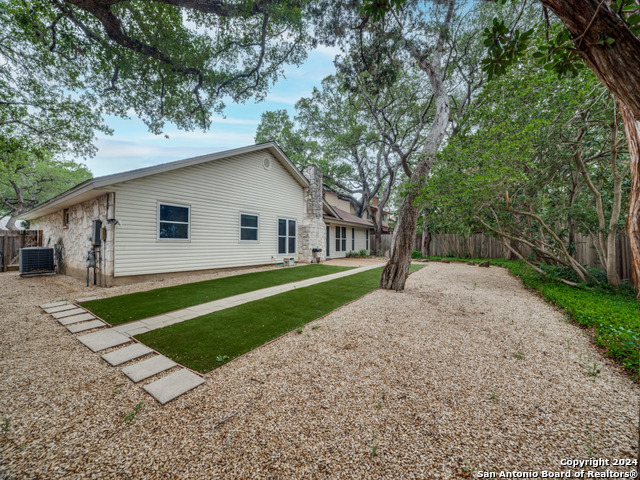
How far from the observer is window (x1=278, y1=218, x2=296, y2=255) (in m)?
10.6

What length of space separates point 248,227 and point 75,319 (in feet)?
19.5

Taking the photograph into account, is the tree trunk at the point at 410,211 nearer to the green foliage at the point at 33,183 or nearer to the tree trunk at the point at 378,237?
the tree trunk at the point at 378,237

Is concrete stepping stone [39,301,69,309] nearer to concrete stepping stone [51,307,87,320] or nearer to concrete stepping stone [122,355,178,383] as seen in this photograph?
concrete stepping stone [51,307,87,320]

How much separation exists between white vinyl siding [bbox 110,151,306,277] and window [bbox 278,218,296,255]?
0.87 feet

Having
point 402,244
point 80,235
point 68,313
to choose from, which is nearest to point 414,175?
point 402,244

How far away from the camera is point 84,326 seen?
349 cm

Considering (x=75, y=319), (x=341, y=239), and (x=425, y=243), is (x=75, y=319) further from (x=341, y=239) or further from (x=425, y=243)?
(x=425, y=243)

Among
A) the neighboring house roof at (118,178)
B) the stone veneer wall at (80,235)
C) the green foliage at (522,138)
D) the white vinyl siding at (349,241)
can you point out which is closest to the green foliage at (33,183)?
the stone veneer wall at (80,235)

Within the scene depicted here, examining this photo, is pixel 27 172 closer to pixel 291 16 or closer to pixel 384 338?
pixel 291 16

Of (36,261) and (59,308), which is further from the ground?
(36,261)

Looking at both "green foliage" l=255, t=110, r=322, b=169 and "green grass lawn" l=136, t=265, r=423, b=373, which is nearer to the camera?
"green grass lawn" l=136, t=265, r=423, b=373

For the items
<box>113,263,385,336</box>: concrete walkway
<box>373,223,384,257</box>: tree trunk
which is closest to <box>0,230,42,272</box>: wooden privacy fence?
<box>113,263,385,336</box>: concrete walkway

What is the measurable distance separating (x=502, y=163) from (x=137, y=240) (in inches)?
354

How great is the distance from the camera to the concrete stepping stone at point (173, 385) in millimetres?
2023
